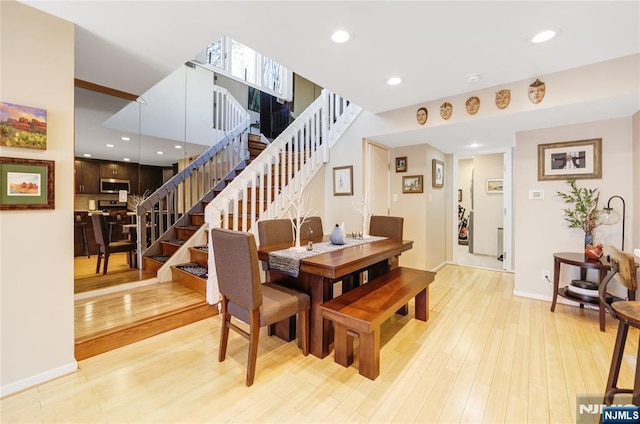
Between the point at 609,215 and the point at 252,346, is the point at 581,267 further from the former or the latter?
the point at 252,346

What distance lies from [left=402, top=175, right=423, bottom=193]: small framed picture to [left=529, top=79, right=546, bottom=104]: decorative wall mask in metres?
1.84

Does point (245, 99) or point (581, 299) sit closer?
point (581, 299)

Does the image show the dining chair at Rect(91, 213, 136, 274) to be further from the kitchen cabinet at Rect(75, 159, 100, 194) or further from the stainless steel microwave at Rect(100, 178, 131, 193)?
the kitchen cabinet at Rect(75, 159, 100, 194)

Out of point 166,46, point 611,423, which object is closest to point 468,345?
point 611,423

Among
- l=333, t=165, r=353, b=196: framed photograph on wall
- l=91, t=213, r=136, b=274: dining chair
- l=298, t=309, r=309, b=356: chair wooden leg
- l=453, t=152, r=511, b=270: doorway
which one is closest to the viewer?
l=298, t=309, r=309, b=356: chair wooden leg

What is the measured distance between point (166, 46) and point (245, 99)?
3.59m

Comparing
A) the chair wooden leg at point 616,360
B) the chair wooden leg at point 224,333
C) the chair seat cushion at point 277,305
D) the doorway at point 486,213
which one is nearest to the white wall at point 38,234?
the chair wooden leg at point 224,333

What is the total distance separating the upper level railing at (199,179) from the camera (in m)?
3.90

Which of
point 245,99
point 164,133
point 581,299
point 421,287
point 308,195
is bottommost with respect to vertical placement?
point 581,299

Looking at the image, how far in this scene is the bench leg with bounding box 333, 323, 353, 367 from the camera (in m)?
1.97

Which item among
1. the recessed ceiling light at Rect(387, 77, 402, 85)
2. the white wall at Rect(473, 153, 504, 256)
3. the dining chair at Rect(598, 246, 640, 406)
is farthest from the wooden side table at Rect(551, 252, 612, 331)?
the white wall at Rect(473, 153, 504, 256)

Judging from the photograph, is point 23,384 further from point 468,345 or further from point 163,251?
point 468,345

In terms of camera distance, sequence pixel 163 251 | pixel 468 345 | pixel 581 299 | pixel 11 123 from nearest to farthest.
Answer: pixel 11 123 < pixel 468 345 < pixel 581 299 < pixel 163 251

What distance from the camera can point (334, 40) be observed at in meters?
2.07
